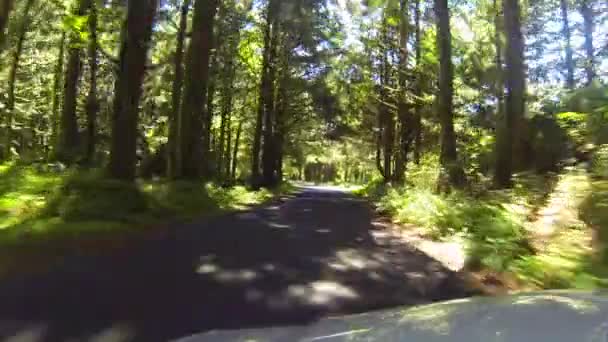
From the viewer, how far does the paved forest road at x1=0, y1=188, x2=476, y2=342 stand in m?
5.39

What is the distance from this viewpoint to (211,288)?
6.86 m

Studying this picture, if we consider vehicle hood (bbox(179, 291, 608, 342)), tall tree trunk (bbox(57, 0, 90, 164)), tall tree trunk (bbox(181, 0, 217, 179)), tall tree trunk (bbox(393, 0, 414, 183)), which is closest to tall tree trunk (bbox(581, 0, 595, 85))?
tall tree trunk (bbox(393, 0, 414, 183))

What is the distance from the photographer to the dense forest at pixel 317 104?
494 inches

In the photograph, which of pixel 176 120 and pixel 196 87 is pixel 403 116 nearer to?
pixel 176 120

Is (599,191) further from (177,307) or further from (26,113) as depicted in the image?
(26,113)

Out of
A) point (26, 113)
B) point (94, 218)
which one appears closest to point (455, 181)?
point (94, 218)

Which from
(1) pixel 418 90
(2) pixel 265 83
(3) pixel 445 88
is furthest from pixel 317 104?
(3) pixel 445 88

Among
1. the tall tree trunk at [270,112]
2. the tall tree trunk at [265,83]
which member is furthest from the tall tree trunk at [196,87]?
the tall tree trunk at [270,112]

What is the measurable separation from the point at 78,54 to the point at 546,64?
83.4 ft

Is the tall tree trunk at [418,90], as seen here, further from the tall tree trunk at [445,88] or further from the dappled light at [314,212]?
the tall tree trunk at [445,88]

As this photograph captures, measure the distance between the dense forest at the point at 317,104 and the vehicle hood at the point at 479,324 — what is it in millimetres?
3632

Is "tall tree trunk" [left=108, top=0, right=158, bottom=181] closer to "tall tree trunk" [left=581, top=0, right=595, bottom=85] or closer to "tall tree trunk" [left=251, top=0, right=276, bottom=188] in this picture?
"tall tree trunk" [left=251, top=0, right=276, bottom=188]

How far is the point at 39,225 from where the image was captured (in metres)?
11.1

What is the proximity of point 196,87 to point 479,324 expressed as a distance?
20277 mm
